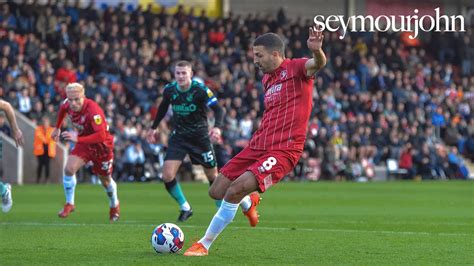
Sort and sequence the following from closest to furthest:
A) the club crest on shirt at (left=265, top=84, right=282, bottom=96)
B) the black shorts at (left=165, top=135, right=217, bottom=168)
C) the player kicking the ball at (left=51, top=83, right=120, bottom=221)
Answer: the club crest on shirt at (left=265, top=84, right=282, bottom=96) < the player kicking the ball at (left=51, top=83, right=120, bottom=221) < the black shorts at (left=165, top=135, right=217, bottom=168)

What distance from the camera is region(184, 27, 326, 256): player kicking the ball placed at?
1115 centimetres

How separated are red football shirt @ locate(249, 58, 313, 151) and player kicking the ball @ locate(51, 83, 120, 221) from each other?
20.0ft

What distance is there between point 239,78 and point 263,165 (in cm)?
2848

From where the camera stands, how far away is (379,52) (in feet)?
152

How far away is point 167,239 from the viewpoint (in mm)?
11508

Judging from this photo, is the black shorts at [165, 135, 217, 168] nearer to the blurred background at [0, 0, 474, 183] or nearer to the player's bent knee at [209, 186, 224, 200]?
the player's bent knee at [209, 186, 224, 200]

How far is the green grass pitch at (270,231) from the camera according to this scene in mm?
11266

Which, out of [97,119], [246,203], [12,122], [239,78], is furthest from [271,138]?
[239,78]

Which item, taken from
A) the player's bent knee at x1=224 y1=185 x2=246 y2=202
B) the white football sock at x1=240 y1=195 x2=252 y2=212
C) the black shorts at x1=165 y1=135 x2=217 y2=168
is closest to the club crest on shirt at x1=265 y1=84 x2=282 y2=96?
the player's bent knee at x1=224 y1=185 x2=246 y2=202

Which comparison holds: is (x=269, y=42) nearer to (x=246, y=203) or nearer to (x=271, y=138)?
(x=271, y=138)

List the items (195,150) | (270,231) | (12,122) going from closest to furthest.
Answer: (12,122) → (270,231) → (195,150)

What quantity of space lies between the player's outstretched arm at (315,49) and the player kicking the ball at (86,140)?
261 inches

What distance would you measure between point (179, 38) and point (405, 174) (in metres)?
9.95

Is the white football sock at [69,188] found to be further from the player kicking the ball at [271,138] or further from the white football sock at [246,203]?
the player kicking the ball at [271,138]
